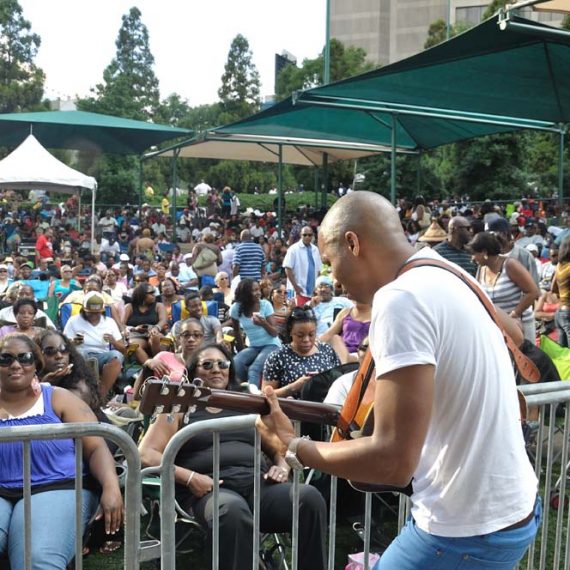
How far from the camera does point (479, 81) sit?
11.0 meters

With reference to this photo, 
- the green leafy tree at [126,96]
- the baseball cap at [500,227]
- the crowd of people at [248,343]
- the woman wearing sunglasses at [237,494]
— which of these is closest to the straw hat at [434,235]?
the crowd of people at [248,343]

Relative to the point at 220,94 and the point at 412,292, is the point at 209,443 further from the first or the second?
the point at 220,94

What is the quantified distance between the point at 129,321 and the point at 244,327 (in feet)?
6.65

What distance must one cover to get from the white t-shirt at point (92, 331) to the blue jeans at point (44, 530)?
4843mm

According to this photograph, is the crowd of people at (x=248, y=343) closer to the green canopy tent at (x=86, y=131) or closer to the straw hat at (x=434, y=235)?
the straw hat at (x=434, y=235)

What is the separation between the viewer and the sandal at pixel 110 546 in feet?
13.9

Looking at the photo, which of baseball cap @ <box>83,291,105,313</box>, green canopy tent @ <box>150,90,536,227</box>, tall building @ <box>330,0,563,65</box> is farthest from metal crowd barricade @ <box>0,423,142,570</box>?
tall building @ <box>330,0,563,65</box>

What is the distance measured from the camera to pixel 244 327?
28.5 ft

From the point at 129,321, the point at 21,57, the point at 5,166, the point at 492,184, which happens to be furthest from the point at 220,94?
the point at 129,321

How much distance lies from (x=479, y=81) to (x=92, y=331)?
6.11 meters

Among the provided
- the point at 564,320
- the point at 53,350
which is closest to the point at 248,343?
the point at 53,350

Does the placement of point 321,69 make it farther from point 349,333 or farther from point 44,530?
point 44,530

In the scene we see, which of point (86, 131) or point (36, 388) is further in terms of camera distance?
point (86, 131)

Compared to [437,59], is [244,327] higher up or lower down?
lower down
